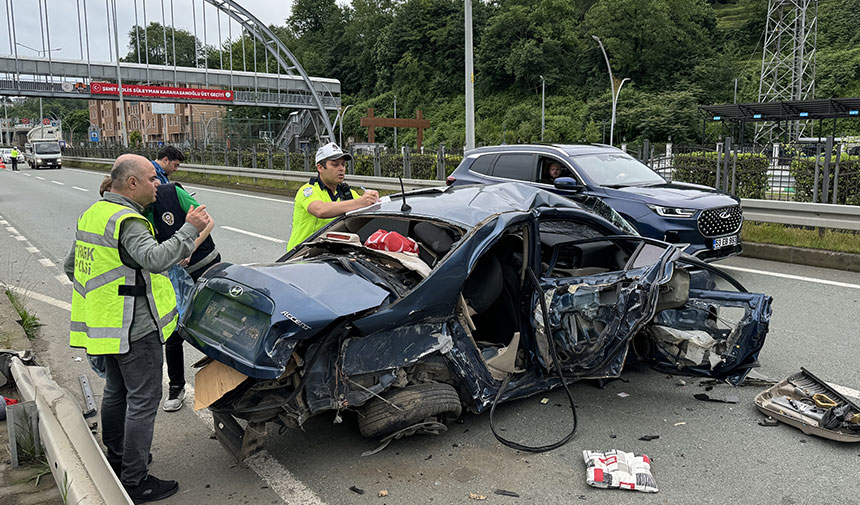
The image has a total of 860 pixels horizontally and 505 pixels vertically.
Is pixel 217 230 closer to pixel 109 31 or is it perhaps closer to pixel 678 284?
pixel 678 284

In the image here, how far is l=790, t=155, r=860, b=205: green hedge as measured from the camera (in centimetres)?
1049

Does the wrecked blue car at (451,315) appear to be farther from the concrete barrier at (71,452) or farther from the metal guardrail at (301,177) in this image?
the metal guardrail at (301,177)

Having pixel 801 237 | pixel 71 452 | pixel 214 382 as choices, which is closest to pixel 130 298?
pixel 214 382

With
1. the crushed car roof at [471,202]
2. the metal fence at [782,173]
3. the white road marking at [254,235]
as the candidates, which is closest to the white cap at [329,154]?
the crushed car roof at [471,202]

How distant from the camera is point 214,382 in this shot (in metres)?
3.39

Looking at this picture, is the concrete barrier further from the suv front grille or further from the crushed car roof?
the suv front grille

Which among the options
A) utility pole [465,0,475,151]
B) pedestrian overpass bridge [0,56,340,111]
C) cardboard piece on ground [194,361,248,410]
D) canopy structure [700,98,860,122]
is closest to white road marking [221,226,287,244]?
utility pole [465,0,475,151]

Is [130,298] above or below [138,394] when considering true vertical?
above

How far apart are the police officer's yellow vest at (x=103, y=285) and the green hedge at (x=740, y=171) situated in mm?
11834

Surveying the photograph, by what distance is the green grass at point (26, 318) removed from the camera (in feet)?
20.3

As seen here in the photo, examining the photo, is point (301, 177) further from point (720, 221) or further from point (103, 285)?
point (103, 285)

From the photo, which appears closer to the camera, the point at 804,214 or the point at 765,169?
the point at 804,214

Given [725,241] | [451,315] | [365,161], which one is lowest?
[725,241]

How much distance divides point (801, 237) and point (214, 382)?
29.9ft
